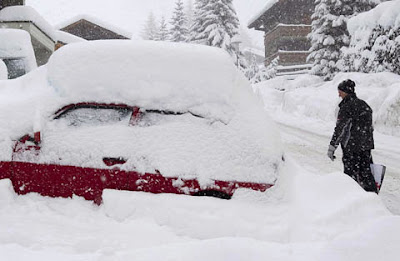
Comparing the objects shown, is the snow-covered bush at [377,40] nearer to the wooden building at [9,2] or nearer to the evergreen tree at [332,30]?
the evergreen tree at [332,30]

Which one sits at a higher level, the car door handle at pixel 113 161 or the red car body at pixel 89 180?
the car door handle at pixel 113 161

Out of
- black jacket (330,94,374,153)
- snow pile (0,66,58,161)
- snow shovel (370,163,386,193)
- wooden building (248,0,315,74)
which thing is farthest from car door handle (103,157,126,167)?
wooden building (248,0,315,74)

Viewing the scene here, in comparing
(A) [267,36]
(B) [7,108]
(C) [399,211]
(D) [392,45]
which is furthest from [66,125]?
(A) [267,36]

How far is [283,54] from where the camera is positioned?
94.0ft

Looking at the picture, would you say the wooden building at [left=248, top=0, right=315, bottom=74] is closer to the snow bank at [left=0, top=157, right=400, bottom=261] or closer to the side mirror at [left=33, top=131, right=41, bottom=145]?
the snow bank at [left=0, top=157, right=400, bottom=261]

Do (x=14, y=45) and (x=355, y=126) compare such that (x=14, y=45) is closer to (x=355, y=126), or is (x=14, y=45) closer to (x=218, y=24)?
(x=355, y=126)

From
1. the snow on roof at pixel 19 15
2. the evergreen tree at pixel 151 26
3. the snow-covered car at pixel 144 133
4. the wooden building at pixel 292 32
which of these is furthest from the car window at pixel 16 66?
the evergreen tree at pixel 151 26

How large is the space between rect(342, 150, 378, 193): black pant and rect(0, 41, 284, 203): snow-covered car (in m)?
1.60

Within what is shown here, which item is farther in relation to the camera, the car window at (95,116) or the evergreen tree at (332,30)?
the evergreen tree at (332,30)

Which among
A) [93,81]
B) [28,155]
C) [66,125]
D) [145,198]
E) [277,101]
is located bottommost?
[277,101]

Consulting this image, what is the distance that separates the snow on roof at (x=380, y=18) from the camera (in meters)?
13.3

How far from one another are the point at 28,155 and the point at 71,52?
3.67 ft

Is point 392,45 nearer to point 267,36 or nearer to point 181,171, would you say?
point 181,171

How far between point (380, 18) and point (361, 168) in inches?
460
